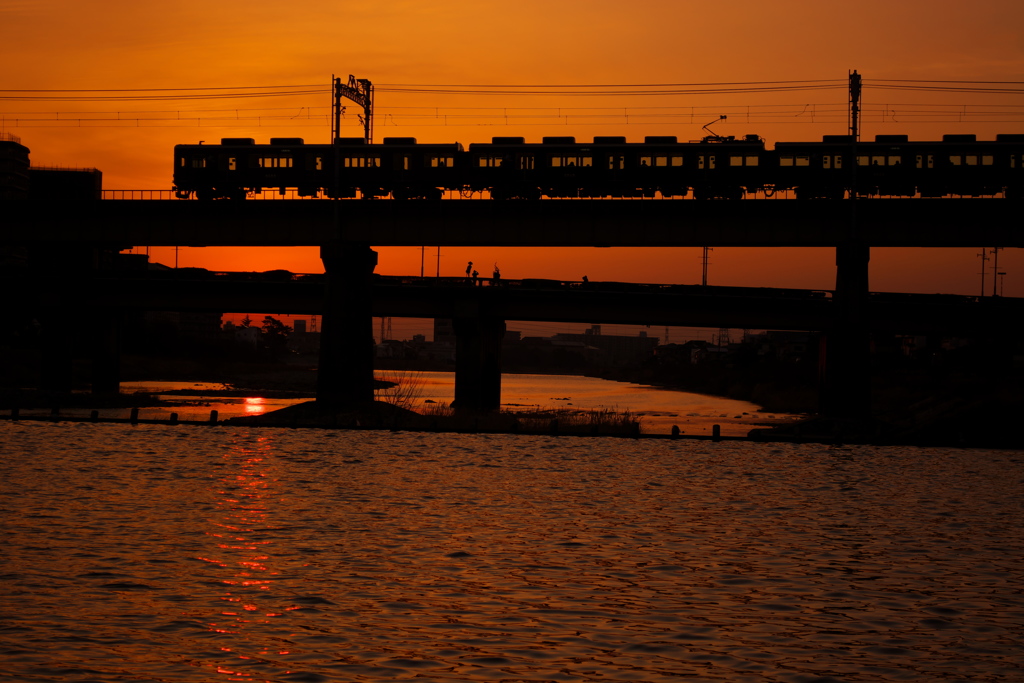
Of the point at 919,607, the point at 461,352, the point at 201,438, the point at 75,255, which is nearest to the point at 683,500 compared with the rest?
the point at 919,607

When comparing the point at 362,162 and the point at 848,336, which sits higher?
the point at 362,162

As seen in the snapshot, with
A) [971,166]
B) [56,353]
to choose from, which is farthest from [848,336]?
[56,353]

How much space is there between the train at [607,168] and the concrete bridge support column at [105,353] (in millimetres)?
20932

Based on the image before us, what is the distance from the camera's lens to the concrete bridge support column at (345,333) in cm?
6019

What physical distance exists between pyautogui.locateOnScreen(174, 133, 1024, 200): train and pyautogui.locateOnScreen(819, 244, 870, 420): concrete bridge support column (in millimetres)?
6703

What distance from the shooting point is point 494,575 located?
1911cm

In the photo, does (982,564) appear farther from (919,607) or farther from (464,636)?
(464,636)

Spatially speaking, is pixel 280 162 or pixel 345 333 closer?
pixel 345 333

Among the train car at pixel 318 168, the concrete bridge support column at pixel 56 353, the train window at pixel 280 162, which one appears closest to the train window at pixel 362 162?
the train car at pixel 318 168

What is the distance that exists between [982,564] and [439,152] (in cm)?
5328

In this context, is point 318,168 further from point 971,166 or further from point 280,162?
point 971,166

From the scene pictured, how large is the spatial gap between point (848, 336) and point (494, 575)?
153 ft

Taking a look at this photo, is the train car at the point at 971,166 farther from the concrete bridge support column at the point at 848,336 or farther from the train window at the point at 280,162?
the train window at the point at 280,162

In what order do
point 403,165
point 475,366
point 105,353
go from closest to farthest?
point 403,165 < point 475,366 < point 105,353
